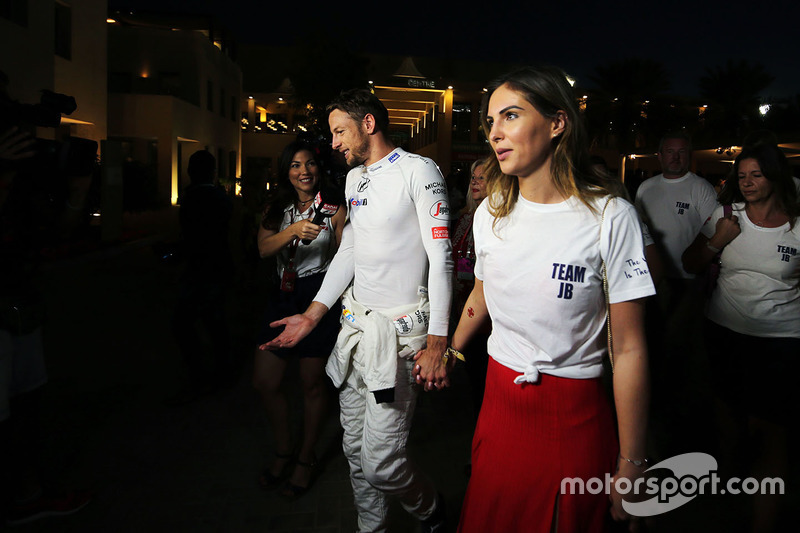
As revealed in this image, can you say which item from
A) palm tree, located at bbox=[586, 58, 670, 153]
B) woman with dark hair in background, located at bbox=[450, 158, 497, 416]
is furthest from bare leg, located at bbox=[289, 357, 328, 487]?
palm tree, located at bbox=[586, 58, 670, 153]

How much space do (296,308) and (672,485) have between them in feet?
7.68

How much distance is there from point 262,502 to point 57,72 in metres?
17.8

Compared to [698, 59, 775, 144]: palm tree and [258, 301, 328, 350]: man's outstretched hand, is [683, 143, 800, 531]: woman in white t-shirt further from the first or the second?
[698, 59, 775, 144]: palm tree

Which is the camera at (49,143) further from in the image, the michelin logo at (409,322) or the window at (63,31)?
the window at (63,31)

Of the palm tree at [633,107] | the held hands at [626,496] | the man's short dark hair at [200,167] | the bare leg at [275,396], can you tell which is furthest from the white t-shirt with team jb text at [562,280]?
the palm tree at [633,107]

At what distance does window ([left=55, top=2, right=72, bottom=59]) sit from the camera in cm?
1752

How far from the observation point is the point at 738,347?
3277mm

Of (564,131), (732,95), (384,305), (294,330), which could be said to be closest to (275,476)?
(294,330)

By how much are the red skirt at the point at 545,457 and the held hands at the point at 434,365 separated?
52 centimetres

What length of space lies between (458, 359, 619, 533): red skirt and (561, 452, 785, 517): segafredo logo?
24 millimetres

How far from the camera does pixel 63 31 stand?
58.3 feet

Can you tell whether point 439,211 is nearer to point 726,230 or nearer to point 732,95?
point 726,230

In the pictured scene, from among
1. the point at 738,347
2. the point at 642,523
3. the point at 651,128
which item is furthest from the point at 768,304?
the point at 651,128

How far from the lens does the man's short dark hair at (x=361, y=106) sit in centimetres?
298
